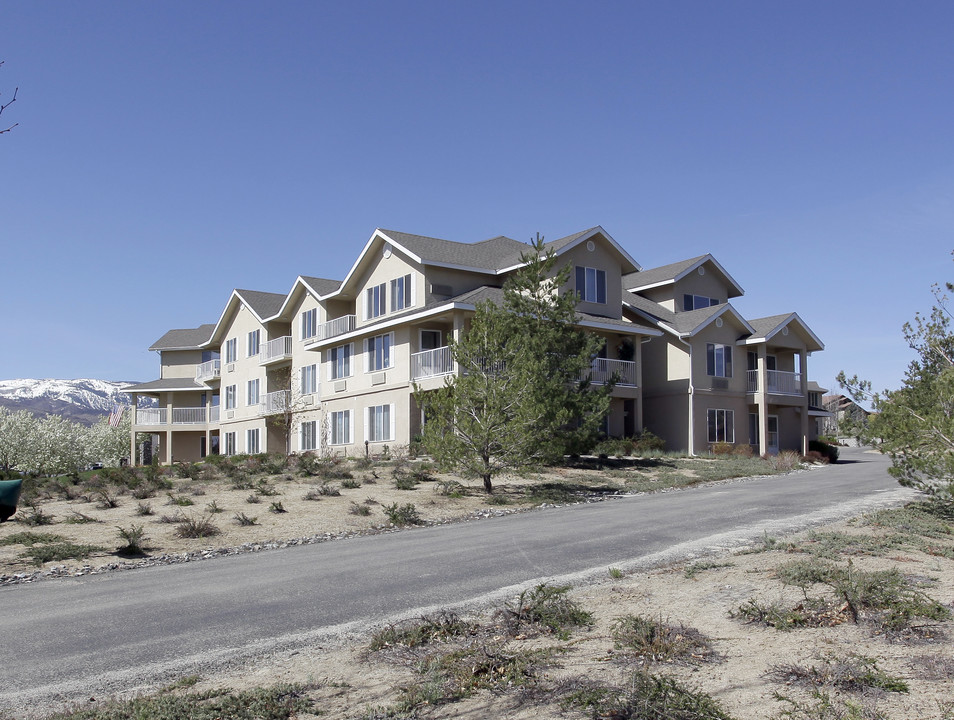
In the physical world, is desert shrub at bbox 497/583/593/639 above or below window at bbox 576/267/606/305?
below

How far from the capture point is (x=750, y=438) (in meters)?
40.1

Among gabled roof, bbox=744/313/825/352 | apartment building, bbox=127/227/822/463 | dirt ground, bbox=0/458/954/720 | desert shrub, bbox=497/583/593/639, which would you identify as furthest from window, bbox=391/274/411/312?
desert shrub, bbox=497/583/593/639

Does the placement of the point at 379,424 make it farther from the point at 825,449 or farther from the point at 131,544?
the point at 131,544

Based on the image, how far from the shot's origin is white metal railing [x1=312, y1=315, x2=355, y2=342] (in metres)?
38.2

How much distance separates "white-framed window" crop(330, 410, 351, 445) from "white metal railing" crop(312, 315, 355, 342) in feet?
→ 12.1

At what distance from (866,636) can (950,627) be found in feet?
2.59

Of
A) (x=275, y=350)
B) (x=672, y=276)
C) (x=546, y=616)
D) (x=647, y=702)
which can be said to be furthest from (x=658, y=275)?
(x=647, y=702)

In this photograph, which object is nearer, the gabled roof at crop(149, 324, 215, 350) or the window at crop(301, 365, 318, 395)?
the window at crop(301, 365, 318, 395)

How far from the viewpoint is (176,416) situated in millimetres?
53500

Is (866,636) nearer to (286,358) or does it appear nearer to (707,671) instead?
(707,671)

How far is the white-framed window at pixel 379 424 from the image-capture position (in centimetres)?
3425

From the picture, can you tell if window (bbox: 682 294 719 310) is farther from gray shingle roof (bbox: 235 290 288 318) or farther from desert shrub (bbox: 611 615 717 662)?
desert shrub (bbox: 611 615 717 662)

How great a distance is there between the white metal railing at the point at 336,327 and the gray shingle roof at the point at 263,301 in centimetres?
755

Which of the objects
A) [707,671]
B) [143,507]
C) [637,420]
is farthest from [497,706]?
[637,420]
